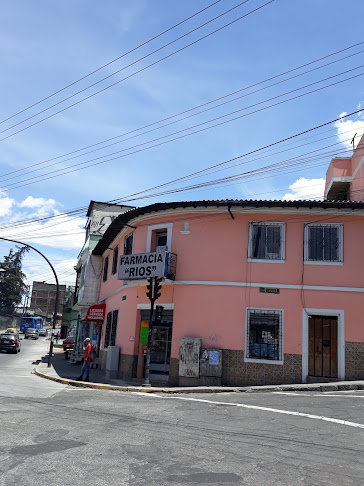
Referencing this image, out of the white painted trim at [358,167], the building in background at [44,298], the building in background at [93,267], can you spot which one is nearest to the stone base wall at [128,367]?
the building in background at [93,267]

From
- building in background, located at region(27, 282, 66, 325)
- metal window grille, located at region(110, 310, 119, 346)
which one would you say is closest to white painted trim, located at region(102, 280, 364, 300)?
metal window grille, located at region(110, 310, 119, 346)

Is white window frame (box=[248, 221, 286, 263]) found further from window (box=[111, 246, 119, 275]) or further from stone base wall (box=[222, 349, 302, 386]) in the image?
window (box=[111, 246, 119, 275])

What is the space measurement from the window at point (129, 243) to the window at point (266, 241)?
19.0 feet

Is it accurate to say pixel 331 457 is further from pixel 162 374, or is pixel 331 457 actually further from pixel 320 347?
pixel 162 374

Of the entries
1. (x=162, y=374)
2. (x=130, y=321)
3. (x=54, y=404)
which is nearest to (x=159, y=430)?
(x=54, y=404)

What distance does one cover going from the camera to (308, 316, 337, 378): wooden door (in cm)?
1518

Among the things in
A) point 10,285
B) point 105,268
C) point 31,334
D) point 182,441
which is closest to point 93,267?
point 105,268

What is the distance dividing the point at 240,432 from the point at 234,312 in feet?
26.9

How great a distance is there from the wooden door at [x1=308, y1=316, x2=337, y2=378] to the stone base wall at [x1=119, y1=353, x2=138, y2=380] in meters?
6.91

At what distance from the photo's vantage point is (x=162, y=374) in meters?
17.2

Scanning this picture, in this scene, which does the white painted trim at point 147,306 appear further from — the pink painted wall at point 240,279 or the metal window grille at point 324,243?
the metal window grille at point 324,243

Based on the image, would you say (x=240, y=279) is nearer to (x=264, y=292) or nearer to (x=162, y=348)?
(x=264, y=292)

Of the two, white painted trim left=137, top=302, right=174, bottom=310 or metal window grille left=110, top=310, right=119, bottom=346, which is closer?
white painted trim left=137, top=302, right=174, bottom=310

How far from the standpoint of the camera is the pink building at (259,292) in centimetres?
1527
